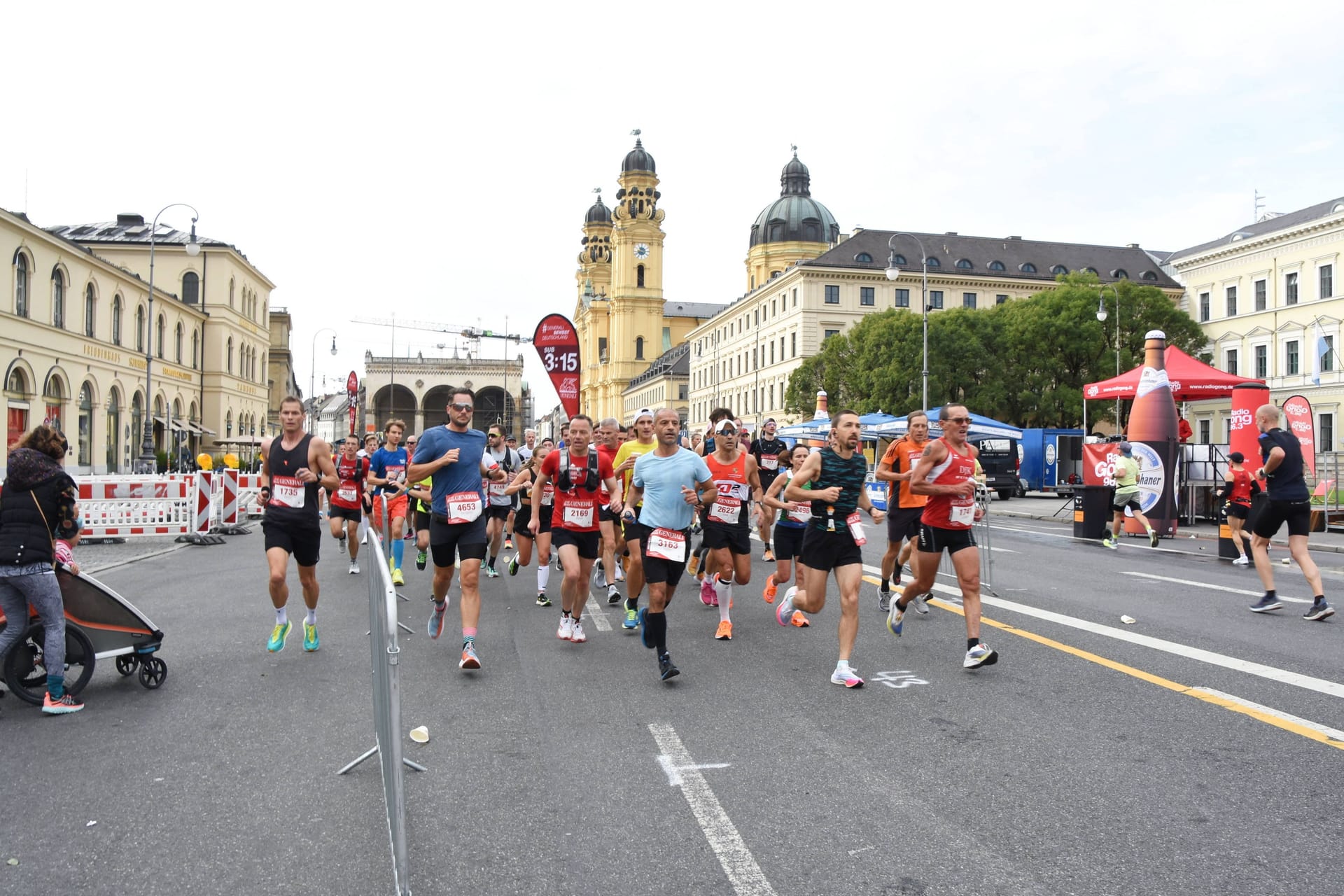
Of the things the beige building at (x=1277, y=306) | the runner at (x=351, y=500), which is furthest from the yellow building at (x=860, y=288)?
the runner at (x=351, y=500)

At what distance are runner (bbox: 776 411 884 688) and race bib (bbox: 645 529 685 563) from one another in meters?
0.84

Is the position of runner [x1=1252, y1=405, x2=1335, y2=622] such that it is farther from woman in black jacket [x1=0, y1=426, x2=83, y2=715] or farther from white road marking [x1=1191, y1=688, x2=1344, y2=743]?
woman in black jacket [x1=0, y1=426, x2=83, y2=715]

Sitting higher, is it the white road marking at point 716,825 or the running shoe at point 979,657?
the running shoe at point 979,657

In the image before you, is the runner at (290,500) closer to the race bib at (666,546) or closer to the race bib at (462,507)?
the race bib at (462,507)

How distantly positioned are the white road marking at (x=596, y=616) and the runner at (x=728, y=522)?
102 cm

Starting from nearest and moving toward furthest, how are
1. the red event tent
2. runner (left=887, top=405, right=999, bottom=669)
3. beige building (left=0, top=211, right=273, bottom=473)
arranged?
runner (left=887, top=405, right=999, bottom=669), the red event tent, beige building (left=0, top=211, right=273, bottom=473)

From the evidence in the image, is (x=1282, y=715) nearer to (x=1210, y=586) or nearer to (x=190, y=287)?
(x=1210, y=586)

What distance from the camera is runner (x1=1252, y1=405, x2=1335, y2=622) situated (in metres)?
9.39

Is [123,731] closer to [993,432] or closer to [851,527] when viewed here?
[851,527]

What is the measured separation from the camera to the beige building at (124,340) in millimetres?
39531

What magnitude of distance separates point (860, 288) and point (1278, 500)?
7201 centimetres

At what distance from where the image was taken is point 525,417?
445 feet

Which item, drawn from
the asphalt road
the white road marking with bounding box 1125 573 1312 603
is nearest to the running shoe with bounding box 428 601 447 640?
the asphalt road

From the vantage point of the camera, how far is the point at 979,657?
271 inches
